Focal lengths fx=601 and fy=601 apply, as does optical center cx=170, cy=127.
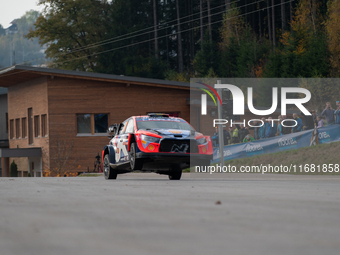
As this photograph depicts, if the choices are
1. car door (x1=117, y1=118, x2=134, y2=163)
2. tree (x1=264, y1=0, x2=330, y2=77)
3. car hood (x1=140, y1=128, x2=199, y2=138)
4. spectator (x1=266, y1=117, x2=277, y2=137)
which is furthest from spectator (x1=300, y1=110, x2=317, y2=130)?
tree (x1=264, y1=0, x2=330, y2=77)

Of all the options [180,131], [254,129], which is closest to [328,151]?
[254,129]

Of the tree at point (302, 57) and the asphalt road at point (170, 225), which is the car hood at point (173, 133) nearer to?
the asphalt road at point (170, 225)

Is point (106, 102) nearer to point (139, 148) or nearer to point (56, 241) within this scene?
point (139, 148)

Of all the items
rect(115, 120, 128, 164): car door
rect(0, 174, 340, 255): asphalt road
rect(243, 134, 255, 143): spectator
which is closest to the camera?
rect(0, 174, 340, 255): asphalt road

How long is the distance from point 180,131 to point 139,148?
1316mm

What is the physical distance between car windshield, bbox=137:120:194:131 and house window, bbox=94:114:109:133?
67.2 ft

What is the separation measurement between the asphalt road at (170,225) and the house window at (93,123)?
28.6 meters

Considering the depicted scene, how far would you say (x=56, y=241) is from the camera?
17.5 feet

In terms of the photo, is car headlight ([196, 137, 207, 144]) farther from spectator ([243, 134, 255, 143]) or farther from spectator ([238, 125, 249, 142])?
spectator ([238, 125, 249, 142])

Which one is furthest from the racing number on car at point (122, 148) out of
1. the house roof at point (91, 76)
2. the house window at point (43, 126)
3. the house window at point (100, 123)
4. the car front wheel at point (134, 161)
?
the house window at point (43, 126)

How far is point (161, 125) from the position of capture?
17922 mm

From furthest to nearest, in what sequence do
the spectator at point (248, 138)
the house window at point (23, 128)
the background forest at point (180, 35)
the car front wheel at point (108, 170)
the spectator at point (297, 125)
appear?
the background forest at point (180, 35) < the house window at point (23, 128) < the spectator at point (248, 138) < the spectator at point (297, 125) < the car front wheel at point (108, 170)

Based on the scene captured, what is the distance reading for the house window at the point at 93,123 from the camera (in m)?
38.3

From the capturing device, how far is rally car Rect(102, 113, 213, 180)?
55.2ft
